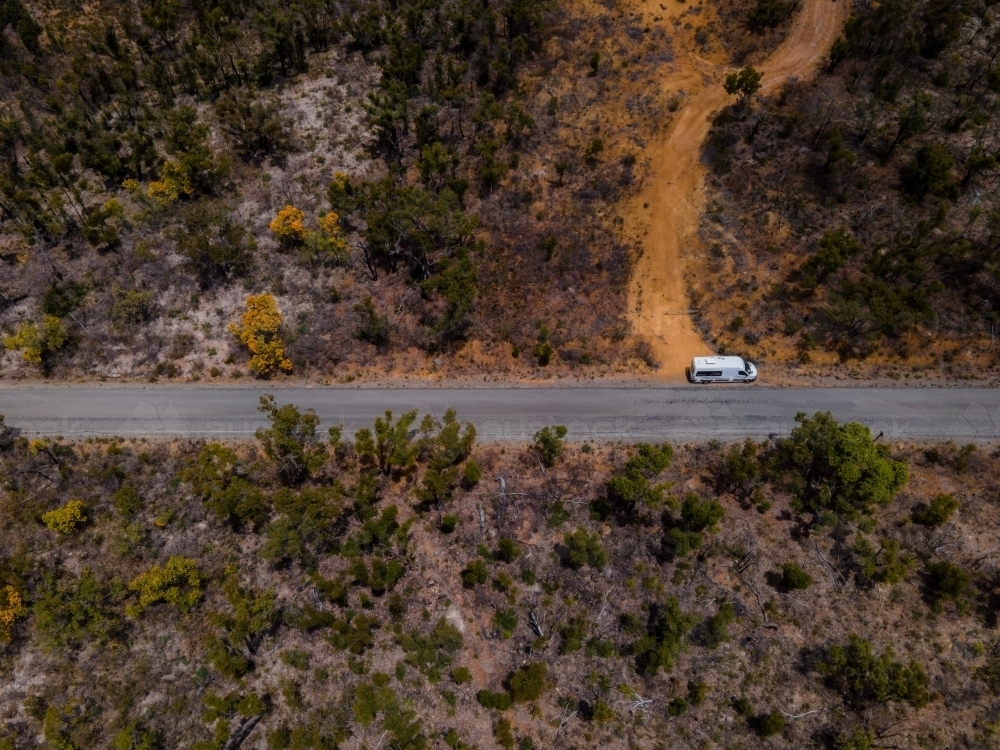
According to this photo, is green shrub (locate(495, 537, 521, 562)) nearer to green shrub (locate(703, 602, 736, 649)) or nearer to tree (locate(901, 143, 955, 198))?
green shrub (locate(703, 602, 736, 649))

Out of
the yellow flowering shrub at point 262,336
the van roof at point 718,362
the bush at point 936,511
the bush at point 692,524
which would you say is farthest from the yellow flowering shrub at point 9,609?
the bush at point 936,511

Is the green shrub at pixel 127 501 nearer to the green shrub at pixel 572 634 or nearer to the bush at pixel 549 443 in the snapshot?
the bush at pixel 549 443

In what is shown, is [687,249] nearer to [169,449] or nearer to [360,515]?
[360,515]

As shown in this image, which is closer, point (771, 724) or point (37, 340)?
point (771, 724)

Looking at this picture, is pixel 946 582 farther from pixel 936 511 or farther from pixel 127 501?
pixel 127 501

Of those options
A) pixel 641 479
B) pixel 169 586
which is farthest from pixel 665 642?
pixel 169 586

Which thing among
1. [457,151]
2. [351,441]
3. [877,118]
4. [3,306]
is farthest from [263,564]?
[877,118]
